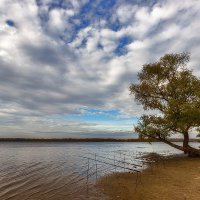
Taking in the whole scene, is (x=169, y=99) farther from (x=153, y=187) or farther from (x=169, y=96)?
(x=153, y=187)

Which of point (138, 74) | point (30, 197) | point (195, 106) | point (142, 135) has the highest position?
point (138, 74)

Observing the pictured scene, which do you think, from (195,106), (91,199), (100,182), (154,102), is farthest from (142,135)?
(91,199)

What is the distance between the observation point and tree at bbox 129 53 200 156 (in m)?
33.7

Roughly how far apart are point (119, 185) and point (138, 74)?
22.7m

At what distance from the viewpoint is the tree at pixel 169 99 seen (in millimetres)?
33719

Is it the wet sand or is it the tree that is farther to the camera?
the tree

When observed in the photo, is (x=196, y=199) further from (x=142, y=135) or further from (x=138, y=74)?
(x=138, y=74)

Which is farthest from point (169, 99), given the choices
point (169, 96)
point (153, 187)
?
point (153, 187)

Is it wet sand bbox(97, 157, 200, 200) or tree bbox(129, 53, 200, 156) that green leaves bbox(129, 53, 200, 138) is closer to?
tree bbox(129, 53, 200, 156)

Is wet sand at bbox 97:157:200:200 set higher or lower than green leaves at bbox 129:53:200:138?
lower

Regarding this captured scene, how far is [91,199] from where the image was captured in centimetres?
1577

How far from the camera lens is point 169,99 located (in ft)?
116

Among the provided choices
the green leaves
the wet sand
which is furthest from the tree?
the wet sand

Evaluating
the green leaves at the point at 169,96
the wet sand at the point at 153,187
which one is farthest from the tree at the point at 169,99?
the wet sand at the point at 153,187
